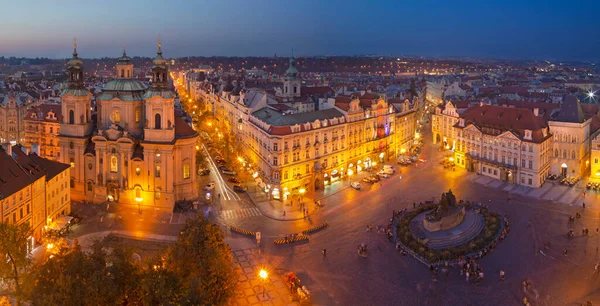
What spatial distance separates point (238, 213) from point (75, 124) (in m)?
22.7

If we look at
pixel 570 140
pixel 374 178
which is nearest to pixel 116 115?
pixel 374 178

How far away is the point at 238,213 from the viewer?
6044cm

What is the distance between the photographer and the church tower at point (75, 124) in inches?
2486

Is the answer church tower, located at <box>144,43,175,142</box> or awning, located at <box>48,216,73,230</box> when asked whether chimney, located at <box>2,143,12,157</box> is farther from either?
church tower, located at <box>144,43,175,142</box>

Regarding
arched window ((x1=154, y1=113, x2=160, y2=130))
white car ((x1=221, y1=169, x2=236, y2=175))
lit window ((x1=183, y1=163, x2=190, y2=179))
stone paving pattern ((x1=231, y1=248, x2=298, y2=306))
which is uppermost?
arched window ((x1=154, y1=113, x2=160, y2=130))

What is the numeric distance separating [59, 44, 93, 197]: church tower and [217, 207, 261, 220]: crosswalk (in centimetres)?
1841

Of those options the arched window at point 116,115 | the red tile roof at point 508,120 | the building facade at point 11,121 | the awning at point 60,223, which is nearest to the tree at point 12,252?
the awning at point 60,223

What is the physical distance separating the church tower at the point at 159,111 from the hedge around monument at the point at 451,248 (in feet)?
92.7

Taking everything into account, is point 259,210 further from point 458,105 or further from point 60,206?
point 458,105

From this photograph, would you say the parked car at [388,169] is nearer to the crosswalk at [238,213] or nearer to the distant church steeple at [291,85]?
the crosswalk at [238,213]

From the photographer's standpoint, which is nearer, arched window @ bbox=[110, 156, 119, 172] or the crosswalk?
the crosswalk

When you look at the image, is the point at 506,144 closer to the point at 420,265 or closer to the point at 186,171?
the point at 420,265

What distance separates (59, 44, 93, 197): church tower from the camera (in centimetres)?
6316

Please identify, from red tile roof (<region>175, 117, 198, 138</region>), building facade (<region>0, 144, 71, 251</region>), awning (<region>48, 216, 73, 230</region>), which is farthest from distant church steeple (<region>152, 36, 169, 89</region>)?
awning (<region>48, 216, 73, 230</region>)
